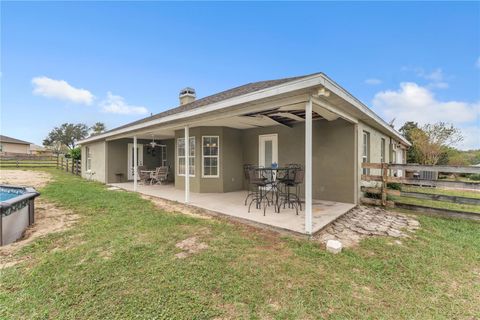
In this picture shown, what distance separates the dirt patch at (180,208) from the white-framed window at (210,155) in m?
1.92

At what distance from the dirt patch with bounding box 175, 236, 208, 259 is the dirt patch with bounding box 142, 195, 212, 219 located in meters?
1.43

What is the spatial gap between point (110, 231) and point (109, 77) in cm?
1309

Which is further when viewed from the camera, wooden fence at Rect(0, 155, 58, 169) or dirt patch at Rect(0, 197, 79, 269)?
wooden fence at Rect(0, 155, 58, 169)

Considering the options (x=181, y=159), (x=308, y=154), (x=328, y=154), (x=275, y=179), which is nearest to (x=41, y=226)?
(x=181, y=159)

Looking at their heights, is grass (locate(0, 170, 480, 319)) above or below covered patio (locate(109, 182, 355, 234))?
below

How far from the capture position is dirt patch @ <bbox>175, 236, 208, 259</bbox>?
124 inches

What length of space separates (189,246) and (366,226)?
3575 mm

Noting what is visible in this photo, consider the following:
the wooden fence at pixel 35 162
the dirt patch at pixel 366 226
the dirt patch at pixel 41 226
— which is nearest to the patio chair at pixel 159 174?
the dirt patch at pixel 41 226

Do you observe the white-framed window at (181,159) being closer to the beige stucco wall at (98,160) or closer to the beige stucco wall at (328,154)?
the beige stucco wall at (328,154)

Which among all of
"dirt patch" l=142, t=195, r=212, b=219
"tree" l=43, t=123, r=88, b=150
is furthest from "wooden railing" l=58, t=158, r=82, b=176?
"tree" l=43, t=123, r=88, b=150

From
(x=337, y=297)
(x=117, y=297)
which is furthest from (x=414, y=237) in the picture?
(x=117, y=297)

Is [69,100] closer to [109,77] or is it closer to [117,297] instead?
[109,77]

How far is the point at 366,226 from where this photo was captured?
4.43 m

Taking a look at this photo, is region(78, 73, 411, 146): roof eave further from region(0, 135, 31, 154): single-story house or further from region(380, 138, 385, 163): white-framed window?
region(0, 135, 31, 154): single-story house
